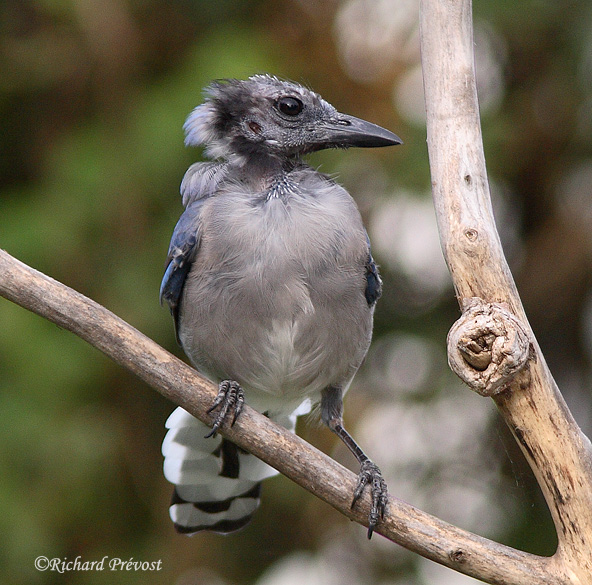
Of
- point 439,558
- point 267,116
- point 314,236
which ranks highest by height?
point 267,116

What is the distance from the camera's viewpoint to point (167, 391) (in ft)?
9.54

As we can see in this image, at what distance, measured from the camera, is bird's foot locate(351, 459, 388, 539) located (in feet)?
9.36

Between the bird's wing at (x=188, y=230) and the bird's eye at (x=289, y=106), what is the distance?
366 millimetres

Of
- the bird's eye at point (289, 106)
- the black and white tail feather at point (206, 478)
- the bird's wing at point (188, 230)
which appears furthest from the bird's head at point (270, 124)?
the black and white tail feather at point (206, 478)

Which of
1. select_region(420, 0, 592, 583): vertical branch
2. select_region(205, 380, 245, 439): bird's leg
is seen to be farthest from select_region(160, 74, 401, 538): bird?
select_region(420, 0, 592, 583): vertical branch

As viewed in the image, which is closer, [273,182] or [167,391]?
[167,391]

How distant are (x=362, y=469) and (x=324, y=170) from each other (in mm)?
1961

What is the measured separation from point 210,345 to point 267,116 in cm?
103

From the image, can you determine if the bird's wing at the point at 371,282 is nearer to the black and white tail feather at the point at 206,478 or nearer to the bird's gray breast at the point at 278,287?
the bird's gray breast at the point at 278,287

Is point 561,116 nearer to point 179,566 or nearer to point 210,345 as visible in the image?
point 210,345

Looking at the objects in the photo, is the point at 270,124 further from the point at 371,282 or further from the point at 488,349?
the point at 488,349

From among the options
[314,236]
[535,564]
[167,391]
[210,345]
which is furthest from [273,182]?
[535,564]

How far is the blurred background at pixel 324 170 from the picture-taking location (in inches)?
175

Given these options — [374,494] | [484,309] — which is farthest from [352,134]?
[374,494]
